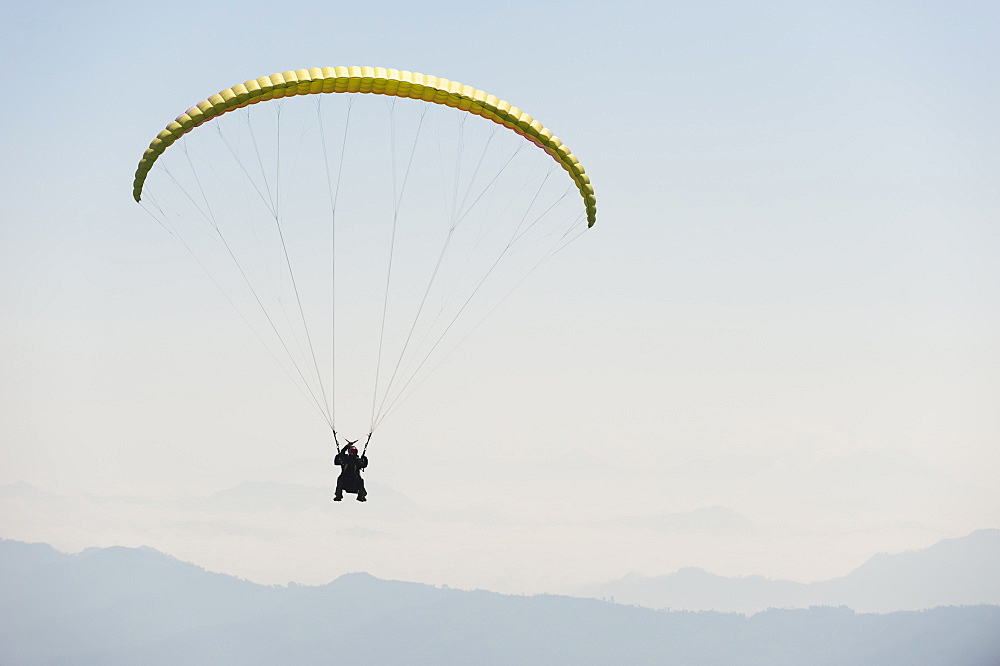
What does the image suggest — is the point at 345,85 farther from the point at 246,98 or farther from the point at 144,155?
the point at 144,155

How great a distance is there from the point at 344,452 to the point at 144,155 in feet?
23.4

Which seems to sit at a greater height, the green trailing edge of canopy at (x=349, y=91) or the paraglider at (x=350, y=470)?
the green trailing edge of canopy at (x=349, y=91)

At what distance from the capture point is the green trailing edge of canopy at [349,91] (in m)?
22.5

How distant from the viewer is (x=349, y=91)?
22.9 m

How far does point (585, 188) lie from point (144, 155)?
9.11 m

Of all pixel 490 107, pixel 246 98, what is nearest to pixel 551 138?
pixel 490 107

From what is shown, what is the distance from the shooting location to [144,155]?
2359cm

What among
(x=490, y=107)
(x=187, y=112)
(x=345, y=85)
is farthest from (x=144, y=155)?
(x=490, y=107)

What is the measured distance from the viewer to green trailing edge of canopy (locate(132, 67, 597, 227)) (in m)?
22.5

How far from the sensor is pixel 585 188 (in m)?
25.6

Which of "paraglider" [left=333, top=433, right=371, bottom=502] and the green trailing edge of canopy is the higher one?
the green trailing edge of canopy

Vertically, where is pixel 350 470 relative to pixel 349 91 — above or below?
below

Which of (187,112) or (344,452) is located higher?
(187,112)

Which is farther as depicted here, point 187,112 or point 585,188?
point 585,188
